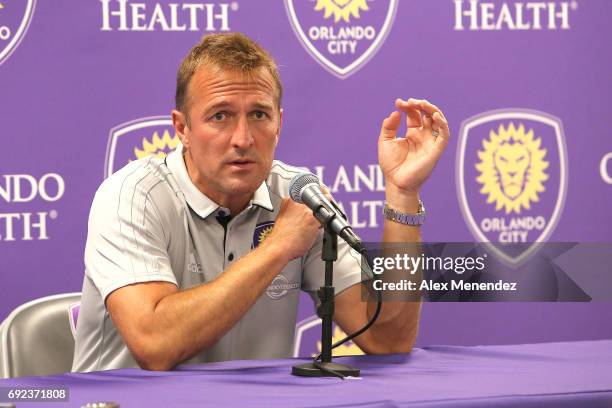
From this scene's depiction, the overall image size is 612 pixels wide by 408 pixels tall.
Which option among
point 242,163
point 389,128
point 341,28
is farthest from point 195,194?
point 341,28

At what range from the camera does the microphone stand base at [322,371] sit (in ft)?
5.79

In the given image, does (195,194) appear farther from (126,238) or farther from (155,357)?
(155,357)

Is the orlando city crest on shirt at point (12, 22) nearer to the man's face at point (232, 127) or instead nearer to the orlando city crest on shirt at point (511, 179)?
the man's face at point (232, 127)

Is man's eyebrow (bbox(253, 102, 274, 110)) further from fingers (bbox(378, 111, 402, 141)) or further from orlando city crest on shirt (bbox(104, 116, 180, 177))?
orlando city crest on shirt (bbox(104, 116, 180, 177))

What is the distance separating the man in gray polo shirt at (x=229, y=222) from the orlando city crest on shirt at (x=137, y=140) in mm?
693

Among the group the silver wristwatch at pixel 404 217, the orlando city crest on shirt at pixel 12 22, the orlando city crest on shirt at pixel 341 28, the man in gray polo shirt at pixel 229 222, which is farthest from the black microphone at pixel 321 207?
the orlando city crest on shirt at pixel 12 22

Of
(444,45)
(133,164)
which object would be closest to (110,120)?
(133,164)

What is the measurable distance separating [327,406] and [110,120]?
1.90 meters

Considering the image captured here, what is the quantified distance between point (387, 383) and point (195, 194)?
885 mm

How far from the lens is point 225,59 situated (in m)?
2.31

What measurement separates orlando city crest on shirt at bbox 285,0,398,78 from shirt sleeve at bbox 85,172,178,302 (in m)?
1.13

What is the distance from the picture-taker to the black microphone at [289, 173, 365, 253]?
1.72m

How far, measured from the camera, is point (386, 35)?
3.30m

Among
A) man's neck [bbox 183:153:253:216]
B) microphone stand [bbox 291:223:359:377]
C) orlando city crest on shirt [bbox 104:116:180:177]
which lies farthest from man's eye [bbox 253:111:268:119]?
orlando city crest on shirt [bbox 104:116:180:177]
